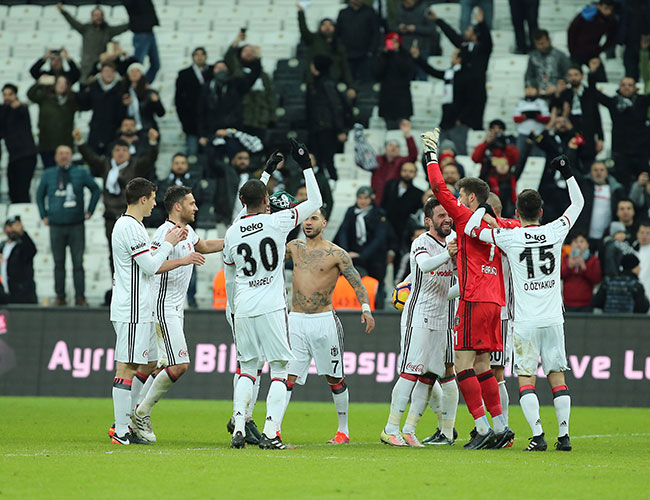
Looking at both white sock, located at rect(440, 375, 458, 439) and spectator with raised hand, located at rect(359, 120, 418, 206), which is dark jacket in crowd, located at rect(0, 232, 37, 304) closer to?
spectator with raised hand, located at rect(359, 120, 418, 206)

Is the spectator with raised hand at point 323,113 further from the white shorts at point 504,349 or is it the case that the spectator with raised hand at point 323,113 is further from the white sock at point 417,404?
the white sock at point 417,404

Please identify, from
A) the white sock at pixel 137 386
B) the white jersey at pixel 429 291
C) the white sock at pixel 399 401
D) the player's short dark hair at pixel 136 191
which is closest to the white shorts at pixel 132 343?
the white sock at pixel 137 386

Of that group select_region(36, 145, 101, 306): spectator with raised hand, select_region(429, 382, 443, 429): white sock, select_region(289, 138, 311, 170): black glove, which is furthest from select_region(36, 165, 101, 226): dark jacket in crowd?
select_region(289, 138, 311, 170): black glove

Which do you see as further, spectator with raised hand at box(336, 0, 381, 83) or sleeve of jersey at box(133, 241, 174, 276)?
spectator with raised hand at box(336, 0, 381, 83)

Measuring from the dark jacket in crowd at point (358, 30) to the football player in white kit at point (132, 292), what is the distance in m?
12.2

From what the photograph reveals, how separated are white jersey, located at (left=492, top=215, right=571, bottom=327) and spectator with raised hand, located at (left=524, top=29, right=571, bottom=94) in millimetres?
11304

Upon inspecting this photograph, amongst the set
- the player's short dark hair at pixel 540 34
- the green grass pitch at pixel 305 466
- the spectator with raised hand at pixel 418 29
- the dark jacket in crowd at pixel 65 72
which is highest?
the spectator with raised hand at pixel 418 29

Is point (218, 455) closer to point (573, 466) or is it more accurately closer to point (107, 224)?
point (573, 466)

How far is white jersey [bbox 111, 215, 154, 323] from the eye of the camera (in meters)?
10.8

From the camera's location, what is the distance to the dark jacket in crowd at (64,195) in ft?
63.6

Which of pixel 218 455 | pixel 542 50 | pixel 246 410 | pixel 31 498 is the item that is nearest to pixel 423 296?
pixel 246 410

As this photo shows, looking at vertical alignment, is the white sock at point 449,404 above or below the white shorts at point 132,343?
below

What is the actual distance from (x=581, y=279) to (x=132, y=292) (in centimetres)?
907

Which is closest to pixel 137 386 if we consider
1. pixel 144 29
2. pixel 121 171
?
pixel 121 171
